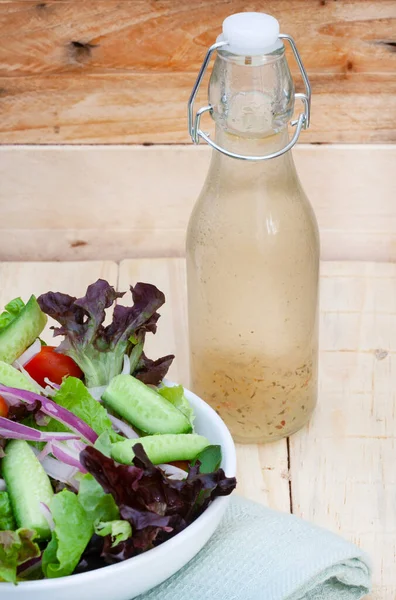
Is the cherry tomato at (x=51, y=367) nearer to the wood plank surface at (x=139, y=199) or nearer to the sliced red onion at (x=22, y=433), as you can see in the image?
the sliced red onion at (x=22, y=433)

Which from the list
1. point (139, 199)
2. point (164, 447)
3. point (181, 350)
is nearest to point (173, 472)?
point (164, 447)

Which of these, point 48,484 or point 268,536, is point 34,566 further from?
point 268,536

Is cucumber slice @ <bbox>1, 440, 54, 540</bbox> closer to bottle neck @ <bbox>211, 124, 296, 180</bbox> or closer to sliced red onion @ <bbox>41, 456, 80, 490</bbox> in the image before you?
sliced red onion @ <bbox>41, 456, 80, 490</bbox>

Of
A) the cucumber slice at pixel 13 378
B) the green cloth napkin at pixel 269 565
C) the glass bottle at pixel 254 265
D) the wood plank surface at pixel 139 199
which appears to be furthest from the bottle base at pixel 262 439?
the wood plank surface at pixel 139 199

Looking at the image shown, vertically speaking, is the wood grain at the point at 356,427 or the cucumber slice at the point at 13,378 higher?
the cucumber slice at the point at 13,378

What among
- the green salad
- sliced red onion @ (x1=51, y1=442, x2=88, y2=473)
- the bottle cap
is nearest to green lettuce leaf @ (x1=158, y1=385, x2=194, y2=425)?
the green salad

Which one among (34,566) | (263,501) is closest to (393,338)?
(263,501)
